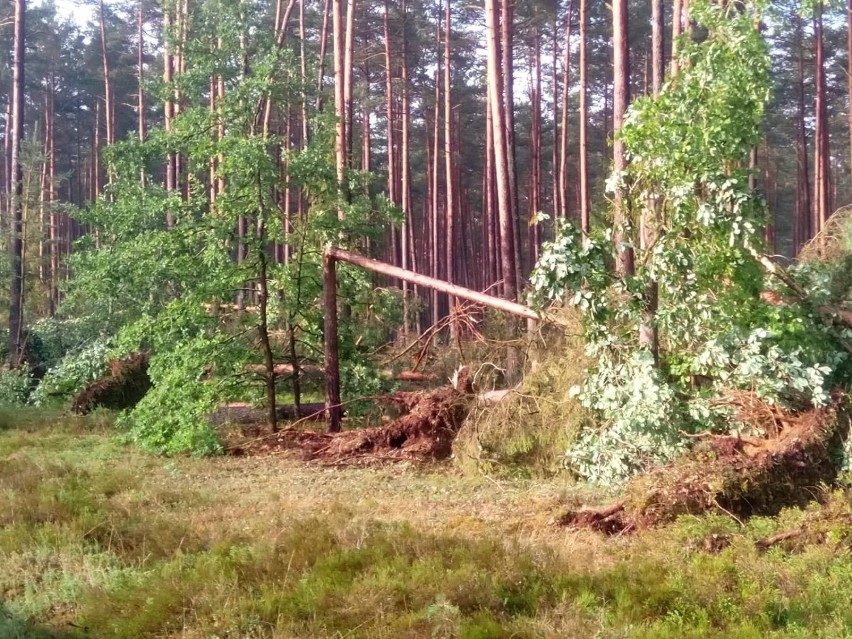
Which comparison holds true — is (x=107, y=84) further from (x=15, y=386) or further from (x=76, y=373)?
(x=76, y=373)


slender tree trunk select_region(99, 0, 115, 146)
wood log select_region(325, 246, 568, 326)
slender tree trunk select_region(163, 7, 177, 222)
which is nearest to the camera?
wood log select_region(325, 246, 568, 326)

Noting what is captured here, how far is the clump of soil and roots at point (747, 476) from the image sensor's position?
705cm

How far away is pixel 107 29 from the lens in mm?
35719

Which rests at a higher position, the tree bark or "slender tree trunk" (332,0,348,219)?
"slender tree trunk" (332,0,348,219)

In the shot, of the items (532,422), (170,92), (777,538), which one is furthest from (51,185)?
(777,538)

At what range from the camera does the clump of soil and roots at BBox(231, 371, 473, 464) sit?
35.4 feet

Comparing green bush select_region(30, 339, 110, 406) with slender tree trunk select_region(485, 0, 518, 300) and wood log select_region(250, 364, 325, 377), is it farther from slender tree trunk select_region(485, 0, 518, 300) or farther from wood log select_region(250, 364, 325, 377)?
slender tree trunk select_region(485, 0, 518, 300)

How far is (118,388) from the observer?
15.1 metres

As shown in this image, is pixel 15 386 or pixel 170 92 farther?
pixel 15 386

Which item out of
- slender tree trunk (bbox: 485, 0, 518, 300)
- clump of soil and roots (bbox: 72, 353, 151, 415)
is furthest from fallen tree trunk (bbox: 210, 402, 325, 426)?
slender tree trunk (bbox: 485, 0, 518, 300)

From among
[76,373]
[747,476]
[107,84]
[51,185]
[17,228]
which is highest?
[107,84]

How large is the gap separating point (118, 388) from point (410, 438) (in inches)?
272

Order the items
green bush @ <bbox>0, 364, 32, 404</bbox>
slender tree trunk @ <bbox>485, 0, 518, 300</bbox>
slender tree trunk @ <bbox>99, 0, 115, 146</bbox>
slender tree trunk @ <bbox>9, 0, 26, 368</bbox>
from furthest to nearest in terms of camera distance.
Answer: slender tree trunk @ <bbox>99, 0, 115, 146</bbox> → slender tree trunk @ <bbox>9, 0, 26, 368</bbox> → green bush @ <bbox>0, 364, 32, 404</bbox> → slender tree trunk @ <bbox>485, 0, 518, 300</bbox>

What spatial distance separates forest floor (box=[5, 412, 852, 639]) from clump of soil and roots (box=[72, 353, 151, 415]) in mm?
6510
